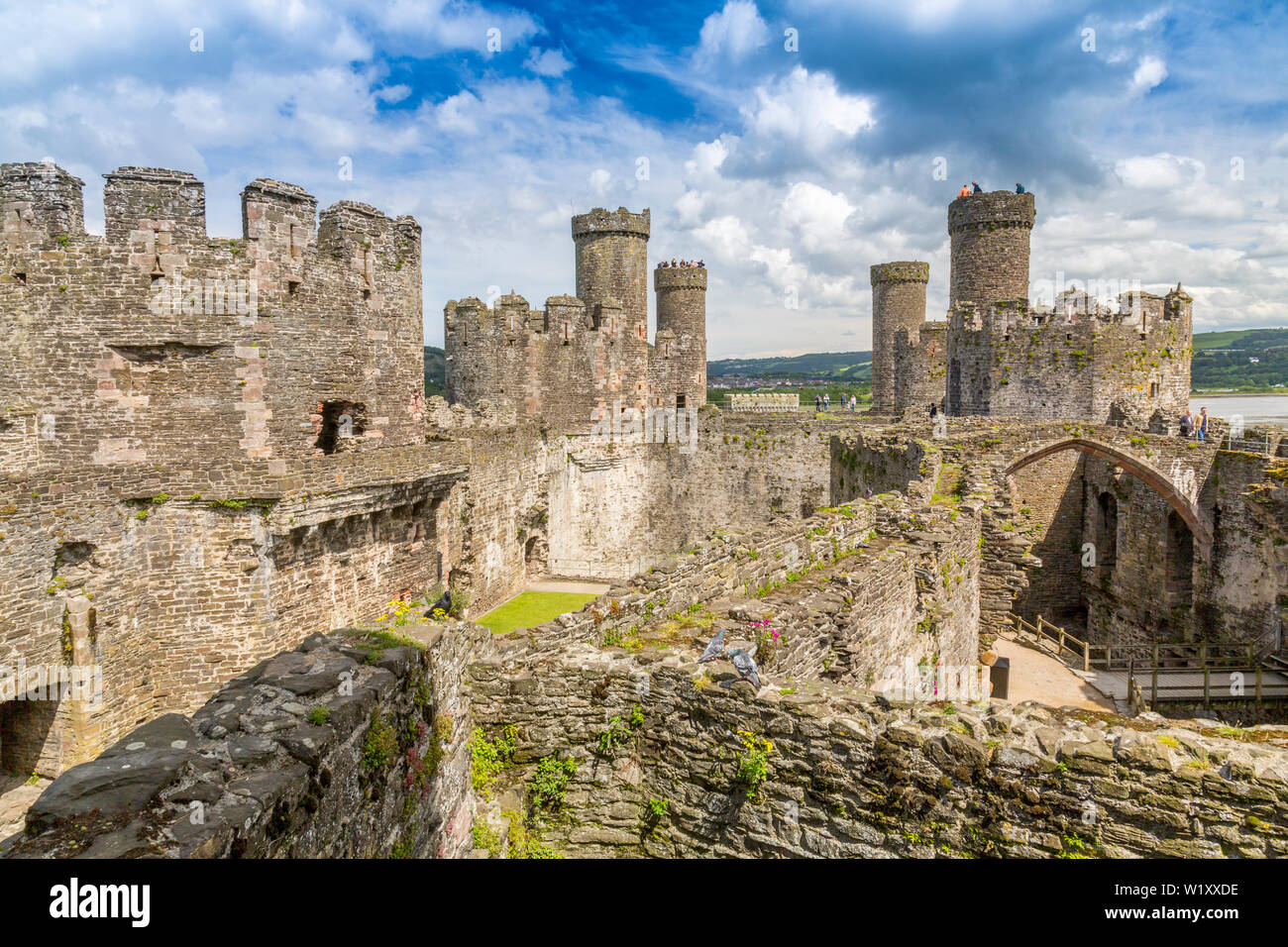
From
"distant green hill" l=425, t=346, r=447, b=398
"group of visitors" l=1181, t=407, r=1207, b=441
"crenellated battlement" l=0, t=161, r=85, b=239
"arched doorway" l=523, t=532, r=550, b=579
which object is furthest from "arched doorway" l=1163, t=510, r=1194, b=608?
"distant green hill" l=425, t=346, r=447, b=398

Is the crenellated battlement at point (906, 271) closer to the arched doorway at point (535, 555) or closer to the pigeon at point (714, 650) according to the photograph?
the arched doorway at point (535, 555)

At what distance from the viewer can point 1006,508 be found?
15.2m

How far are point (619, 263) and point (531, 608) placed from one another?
43.3 ft

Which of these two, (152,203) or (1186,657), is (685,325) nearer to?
(1186,657)

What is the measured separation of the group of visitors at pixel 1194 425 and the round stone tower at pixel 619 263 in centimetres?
1605

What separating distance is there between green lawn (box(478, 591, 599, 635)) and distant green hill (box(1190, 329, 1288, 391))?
7963 centimetres

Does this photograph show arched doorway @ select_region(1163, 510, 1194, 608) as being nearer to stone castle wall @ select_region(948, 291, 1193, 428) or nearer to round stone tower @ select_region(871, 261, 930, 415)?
stone castle wall @ select_region(948, 291, 1193, 428)

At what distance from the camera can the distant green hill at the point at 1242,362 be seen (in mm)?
93500

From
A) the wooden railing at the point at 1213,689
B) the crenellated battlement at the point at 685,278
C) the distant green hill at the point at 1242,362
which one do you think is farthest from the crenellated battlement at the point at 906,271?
the distant green hill at the point at 1242,362

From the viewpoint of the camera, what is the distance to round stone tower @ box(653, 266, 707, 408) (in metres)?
33.9

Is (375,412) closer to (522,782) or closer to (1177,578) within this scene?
(522,782)

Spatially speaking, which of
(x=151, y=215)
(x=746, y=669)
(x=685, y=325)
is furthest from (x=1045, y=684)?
(x=685, y=325)

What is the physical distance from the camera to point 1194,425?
780 inches

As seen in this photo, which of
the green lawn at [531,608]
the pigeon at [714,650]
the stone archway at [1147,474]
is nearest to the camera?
the pigeon at [714,650]
